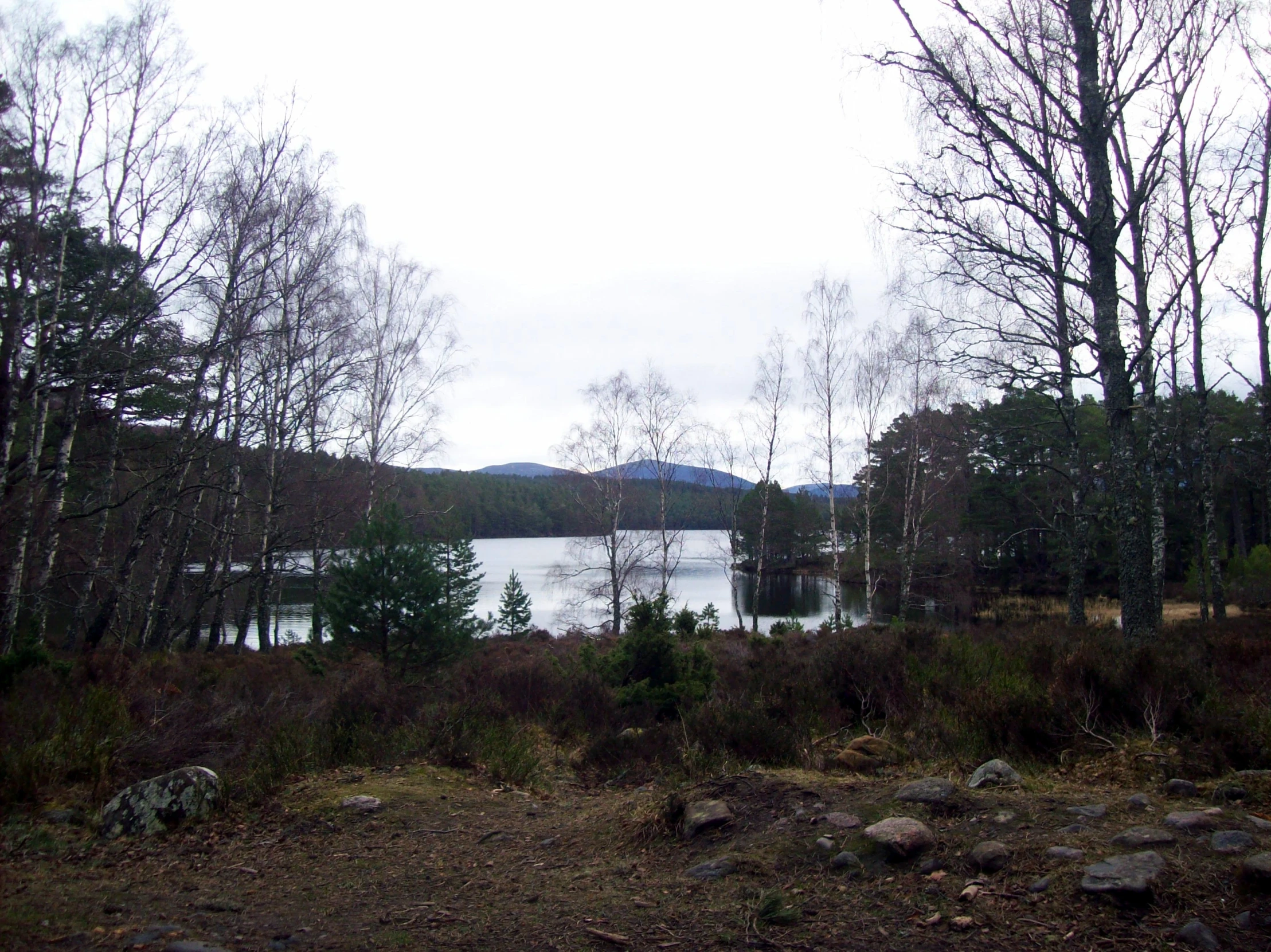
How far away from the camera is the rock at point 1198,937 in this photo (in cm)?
232

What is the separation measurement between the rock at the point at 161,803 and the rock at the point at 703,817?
296 cm

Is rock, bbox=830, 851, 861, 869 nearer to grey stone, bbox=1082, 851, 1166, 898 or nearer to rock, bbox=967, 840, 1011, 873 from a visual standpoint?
rock, bbox=967, 840, 1011, 873

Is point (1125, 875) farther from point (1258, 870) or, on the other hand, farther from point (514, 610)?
point (514, 610)

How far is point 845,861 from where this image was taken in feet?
10.3

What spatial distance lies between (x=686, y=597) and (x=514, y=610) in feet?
49.3

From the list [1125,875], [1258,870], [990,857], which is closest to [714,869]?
[990,857]

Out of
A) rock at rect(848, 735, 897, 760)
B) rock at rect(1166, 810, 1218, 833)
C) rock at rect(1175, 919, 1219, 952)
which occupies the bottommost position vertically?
rock at rect(848, 735, 897, 760)

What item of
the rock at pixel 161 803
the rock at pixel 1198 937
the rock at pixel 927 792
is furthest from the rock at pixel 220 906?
the rock at pixel 1198 937

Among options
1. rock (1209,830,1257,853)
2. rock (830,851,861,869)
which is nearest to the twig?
rock (830,851,861,869)

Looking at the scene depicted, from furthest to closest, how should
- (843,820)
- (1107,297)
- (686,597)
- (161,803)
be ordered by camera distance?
(686,597) < (1107,297) < (161,803) < (843,820)

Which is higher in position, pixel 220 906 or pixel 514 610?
pixel 220 906

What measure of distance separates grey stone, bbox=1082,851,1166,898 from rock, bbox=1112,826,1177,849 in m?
0.10

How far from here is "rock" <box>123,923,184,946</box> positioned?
2.85 m

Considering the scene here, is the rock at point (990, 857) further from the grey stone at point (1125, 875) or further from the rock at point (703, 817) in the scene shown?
the rock at point (703, 817)
